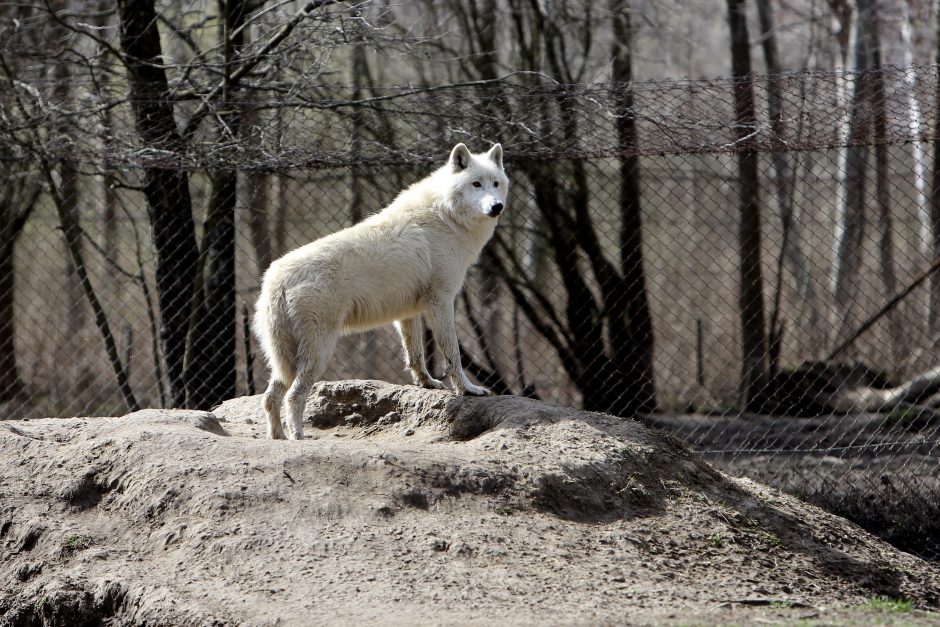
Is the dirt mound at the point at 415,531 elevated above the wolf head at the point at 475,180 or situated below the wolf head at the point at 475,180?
below

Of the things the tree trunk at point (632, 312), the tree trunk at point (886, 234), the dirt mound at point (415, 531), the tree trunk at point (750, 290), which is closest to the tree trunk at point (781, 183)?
the tree trunk at point (750, 290)

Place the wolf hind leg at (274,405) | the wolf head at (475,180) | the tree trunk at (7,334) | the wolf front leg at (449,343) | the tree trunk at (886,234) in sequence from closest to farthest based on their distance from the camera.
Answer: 1. the wolf hind leg at (274,405)
2. the wolf front leg at (449,343)
3. the wolf head at (475,180)
4. the tree trunk at (886,234)
5. the tree trunk at (7,334)

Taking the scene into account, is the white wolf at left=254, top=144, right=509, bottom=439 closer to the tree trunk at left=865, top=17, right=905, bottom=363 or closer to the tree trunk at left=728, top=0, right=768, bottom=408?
the tree trunk at left=728, top=0, right=768, bottom=408

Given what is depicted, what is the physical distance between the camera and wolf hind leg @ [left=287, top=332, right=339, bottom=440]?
548 cm

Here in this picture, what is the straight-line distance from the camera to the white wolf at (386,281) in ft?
18.0

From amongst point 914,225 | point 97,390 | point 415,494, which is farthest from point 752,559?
point 914,225

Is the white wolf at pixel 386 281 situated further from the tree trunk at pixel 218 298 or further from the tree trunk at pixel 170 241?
the tree trunk at pixel 170 241

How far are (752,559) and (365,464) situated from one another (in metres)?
2.07

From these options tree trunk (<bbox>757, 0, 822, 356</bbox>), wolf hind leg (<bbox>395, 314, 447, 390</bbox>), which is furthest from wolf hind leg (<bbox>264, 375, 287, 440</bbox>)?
tree trunk (<bbox>757, 0, 822, 356</bbox>)

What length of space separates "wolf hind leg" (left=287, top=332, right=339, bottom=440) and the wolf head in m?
1.40

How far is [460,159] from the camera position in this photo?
6266 mm

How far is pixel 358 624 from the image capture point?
3.56 metres

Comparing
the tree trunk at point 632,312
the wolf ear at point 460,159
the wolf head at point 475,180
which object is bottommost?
the tree trunk at point 632,312

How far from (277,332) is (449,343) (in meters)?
1.11
